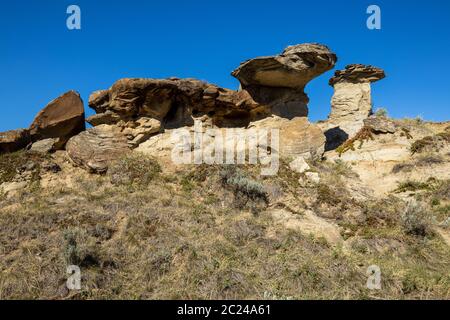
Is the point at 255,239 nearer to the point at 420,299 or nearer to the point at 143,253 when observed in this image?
the point at 143,253

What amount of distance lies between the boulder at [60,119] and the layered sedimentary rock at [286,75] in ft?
22.0

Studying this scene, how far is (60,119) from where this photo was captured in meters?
13.7

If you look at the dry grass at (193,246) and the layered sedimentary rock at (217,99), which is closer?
the dry grass at (193,246)

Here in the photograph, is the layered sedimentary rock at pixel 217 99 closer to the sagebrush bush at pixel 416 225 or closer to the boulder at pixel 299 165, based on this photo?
the boulder at pixel 299 165

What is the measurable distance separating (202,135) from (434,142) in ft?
32.8

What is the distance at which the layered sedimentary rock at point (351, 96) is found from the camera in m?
20.6

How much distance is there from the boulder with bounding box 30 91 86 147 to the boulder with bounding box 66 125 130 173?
0.68 m

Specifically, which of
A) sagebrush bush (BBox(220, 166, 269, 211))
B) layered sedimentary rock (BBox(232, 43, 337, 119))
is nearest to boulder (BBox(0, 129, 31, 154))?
sagebrush bush (BBox(220, 166, 269, 211))

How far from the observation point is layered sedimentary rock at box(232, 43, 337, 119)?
15.1m

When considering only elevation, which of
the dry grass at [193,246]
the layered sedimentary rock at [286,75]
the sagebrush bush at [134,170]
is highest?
the layered sedimentary rock at [286,75]

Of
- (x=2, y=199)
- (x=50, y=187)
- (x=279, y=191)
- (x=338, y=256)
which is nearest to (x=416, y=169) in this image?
(x=279, y=191)

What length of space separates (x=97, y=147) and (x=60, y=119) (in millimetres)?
2055

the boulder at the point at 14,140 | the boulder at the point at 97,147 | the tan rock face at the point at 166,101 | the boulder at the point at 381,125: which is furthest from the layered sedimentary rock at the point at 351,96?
the boulder at the point at 14,140

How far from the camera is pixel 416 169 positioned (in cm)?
1441
